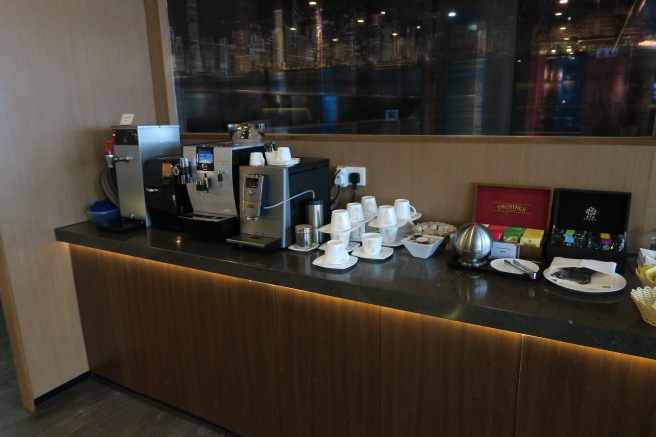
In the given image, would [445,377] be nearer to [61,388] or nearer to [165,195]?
[165,195]

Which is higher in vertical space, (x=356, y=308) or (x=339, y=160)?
(x=339, y=160)

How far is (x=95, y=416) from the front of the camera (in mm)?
2117

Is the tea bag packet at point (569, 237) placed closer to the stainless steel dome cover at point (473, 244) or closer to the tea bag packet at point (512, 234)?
the tea bag packet at point (512, 234)

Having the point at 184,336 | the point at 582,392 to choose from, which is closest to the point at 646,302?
the point at 582,392

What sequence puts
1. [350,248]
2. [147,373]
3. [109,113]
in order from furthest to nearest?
[109,113]
[147,373]
[350,248]

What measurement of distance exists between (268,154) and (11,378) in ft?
6.38

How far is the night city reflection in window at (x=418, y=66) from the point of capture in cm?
167

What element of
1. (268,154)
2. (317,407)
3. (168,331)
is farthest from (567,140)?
(168,331)

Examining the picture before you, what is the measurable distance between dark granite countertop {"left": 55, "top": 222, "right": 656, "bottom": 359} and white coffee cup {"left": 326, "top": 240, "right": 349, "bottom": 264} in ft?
0.14

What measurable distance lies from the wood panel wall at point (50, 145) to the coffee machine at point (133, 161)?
222 millimetres

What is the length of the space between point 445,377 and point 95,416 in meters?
1.70

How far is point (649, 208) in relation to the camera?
154 cm

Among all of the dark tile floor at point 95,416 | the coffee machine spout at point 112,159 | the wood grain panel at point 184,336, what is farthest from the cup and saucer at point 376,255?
the coffee machine spout at point 112,159

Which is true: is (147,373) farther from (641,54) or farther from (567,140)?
(641,54)
